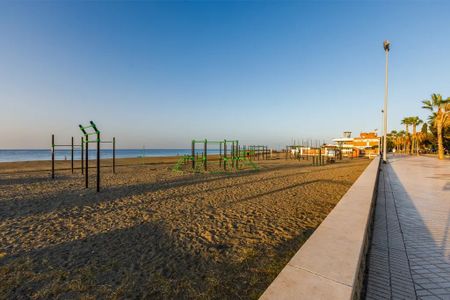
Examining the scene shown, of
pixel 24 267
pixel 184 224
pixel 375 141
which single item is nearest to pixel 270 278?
pixel 184 224

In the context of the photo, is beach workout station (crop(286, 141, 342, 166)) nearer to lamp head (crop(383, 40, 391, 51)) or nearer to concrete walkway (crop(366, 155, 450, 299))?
lamp head (crop(383, 40, 391, 51))

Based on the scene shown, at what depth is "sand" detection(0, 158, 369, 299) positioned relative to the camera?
279 centimetres

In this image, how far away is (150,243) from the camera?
4078 mm

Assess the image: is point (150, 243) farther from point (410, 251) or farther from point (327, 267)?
point (410, 251)

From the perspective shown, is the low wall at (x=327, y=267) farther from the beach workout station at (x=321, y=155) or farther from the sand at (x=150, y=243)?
the beach workout station at (x=321, y=155)

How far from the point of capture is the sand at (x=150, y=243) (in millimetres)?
2789

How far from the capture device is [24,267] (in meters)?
3.25

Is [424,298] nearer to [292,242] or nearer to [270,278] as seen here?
[270,278]

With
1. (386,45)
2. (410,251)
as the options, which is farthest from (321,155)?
(410,251)

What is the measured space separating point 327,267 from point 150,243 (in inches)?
126

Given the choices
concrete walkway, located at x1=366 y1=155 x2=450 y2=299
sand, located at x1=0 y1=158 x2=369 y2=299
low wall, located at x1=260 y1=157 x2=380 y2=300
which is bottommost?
sand, located at x1=0 y1=158 x2=369 y2=299

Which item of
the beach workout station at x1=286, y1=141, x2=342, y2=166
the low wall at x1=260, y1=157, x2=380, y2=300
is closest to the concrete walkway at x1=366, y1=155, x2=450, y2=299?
the low wall at x1=260, y1=157, x2=380, y2=300

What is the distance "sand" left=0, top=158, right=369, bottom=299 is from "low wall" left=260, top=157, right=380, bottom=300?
87 centimetres

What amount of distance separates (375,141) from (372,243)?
56.7 metres
